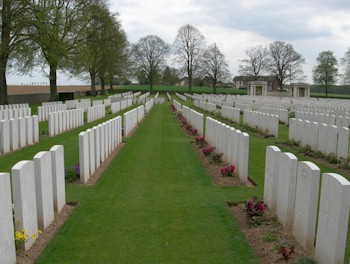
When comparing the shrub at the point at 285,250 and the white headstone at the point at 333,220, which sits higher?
the white headstone at the point at 333,220

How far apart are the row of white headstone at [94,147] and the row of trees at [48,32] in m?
18.5

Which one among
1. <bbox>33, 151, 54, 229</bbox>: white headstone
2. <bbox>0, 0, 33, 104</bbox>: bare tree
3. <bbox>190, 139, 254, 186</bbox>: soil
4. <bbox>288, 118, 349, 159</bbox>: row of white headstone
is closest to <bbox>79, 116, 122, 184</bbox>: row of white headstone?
<bbox>33, 151, 54, 229</bbox>: white headstone

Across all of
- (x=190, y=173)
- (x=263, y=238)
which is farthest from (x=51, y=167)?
(x=190, y=173)

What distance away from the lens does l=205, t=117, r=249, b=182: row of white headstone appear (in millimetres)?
7703

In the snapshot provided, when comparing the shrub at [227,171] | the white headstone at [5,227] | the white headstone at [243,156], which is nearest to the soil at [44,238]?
the white headstone at [5,227]

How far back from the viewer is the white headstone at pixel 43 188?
492cm

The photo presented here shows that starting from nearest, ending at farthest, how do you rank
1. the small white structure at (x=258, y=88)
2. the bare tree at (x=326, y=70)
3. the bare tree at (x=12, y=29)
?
1. the bare tree at (x=12, y=29)
2. the small white structure at (x=258, y=88)
3. the bare tree at (x=326, y=70)

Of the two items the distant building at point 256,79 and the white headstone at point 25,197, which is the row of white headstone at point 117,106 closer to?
the white headstone at point 25,197

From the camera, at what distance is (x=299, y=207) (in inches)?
185

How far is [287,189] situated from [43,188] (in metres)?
3.17

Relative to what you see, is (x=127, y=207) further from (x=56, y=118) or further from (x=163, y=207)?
(x=56, y=118)

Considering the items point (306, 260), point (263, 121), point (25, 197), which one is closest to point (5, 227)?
point (25, 197)

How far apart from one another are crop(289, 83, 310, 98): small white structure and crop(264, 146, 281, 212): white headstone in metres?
67.8

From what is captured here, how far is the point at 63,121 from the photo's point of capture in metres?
16.8
